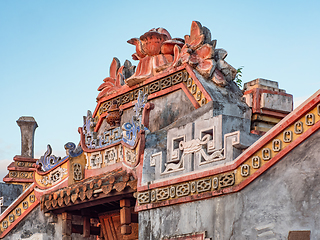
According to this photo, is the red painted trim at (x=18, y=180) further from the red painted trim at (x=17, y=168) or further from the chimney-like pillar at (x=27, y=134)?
the chimney-like pillar at (x=27, y=134)

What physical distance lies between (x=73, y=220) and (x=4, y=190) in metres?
3.16

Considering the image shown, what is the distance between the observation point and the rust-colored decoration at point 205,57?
12.2 m

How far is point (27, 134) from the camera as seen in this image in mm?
20562

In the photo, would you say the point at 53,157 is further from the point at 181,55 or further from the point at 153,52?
the point at 181,55

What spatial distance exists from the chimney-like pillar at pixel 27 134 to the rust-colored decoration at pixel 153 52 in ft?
24.7

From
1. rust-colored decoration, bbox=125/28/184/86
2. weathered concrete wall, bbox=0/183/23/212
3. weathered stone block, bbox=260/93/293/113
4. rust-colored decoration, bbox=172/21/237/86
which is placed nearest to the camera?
weathered stone block, bbox=260/93/293/113

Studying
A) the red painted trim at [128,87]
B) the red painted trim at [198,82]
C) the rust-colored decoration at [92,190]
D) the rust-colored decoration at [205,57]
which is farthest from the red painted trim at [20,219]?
the red painted trim at [198,82]

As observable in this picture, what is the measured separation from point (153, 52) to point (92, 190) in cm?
375

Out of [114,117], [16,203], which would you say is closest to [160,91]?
[114,117]

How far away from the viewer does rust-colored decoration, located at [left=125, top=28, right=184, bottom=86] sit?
13398 millimetres

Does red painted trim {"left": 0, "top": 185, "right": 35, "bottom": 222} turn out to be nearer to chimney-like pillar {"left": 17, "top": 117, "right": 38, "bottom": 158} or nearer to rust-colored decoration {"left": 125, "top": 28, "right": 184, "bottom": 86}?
rust-colored decoration {"left": 125, "top": 28, "right": 184, "bottom": 86}

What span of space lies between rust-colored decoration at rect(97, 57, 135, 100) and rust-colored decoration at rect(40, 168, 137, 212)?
2.86 metres

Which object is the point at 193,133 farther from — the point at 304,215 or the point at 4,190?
the point at 4,190

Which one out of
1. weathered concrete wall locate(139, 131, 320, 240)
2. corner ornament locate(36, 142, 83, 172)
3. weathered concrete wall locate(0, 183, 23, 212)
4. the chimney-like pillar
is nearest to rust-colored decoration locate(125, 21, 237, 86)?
corner ornament locate(36, 142, 83, 172)
